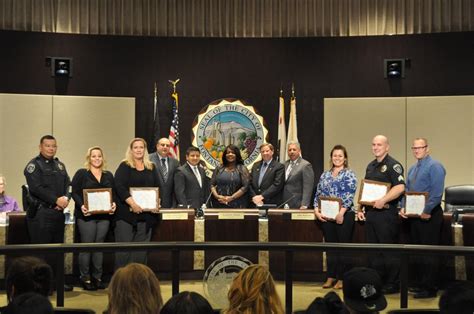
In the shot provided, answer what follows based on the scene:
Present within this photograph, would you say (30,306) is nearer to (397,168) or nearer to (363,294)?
(363,294)

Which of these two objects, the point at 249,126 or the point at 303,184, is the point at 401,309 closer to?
the point at 303,184

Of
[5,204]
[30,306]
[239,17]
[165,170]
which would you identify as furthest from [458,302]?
[239,17]

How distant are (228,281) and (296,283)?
413mm

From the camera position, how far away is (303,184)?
26.1 ft

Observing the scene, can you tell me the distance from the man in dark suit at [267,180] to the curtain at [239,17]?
3282mm

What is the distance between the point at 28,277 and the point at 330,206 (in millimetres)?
4014

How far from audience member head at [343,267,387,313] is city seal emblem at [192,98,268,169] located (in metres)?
7.76

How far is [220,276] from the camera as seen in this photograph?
3982 millimetres

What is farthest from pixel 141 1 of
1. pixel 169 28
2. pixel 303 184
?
pixel 303 184

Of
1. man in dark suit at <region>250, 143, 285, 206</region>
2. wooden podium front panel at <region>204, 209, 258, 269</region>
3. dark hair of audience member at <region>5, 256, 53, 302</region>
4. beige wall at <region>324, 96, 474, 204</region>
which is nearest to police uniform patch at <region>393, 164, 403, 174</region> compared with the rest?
wooden podium front panel at <region>204, 209, 258, 269</region>

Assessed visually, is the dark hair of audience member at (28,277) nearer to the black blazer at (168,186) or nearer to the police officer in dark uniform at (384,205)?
the police officer in dark uniform at (384,205)

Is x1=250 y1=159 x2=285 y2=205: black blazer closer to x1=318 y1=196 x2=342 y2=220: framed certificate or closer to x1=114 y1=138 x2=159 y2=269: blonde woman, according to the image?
x1=318 y1=196 x2=342 y2=220: framed certificate

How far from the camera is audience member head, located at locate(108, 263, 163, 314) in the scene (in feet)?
8.84

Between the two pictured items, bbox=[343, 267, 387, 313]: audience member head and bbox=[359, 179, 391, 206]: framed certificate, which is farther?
bbox=[359, 179, 391, 206]: framed certificate
